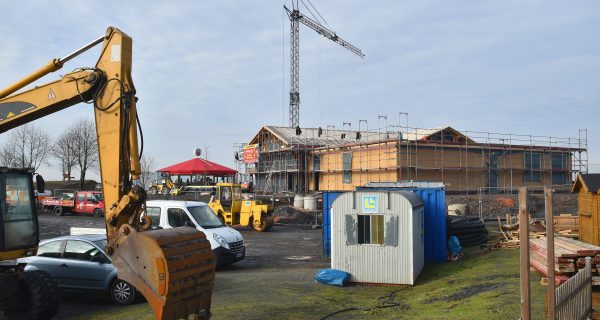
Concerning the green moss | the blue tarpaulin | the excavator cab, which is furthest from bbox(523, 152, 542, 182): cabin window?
the excavator cab

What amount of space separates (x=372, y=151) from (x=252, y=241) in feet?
72.4

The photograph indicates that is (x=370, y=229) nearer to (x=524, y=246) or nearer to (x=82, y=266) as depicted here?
(x=82, y=266)

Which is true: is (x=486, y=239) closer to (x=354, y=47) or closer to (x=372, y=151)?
(x=372, y=151)

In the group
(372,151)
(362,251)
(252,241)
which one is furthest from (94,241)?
(372,151)

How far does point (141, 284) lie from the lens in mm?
7000

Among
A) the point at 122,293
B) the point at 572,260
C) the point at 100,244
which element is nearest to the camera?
the point at 572,260

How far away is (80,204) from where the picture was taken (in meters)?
43.5

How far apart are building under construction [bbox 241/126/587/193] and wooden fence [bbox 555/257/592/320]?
3099 centimetres

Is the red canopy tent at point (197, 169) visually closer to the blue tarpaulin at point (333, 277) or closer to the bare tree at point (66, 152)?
the bare tree at point (66, 152)

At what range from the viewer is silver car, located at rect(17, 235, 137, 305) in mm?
11695

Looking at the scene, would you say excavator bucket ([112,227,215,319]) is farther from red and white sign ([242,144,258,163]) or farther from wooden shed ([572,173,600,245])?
red and white sign ([242,144,258,163])

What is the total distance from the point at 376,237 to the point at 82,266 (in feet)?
23.1

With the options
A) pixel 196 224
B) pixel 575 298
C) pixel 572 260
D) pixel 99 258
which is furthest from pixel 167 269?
pixel 196 224

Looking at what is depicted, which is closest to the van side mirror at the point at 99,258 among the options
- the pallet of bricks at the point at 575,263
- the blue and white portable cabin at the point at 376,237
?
the blue and white portable cabin at the point at 376,237
